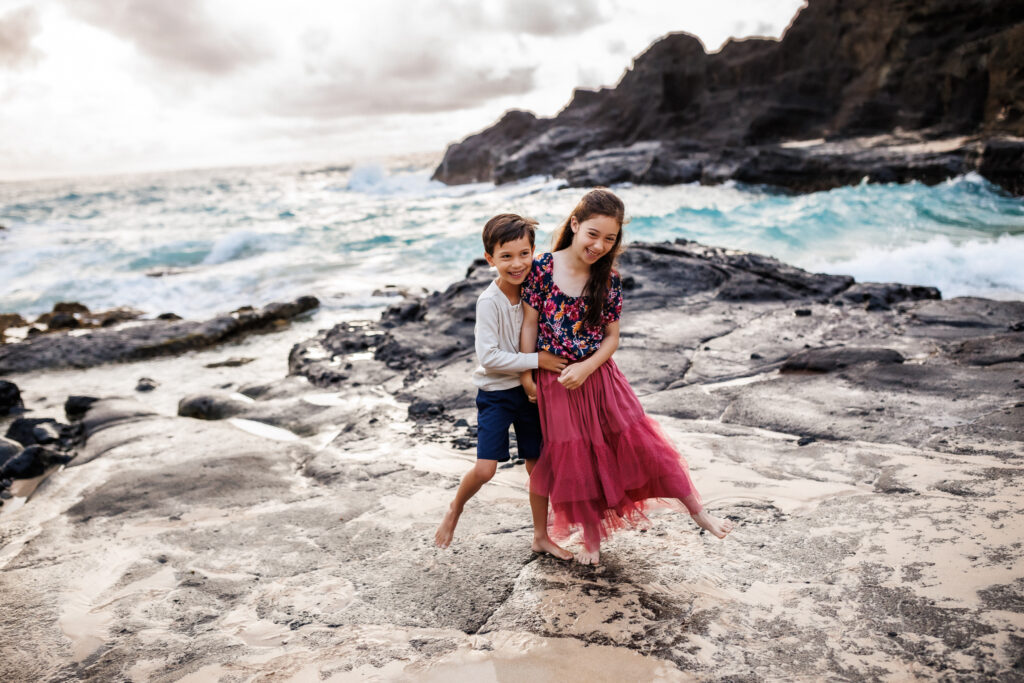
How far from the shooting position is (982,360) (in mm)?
4773

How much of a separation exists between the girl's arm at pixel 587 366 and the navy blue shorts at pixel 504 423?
22cm

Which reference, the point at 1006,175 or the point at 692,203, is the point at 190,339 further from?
the point at 1006,175

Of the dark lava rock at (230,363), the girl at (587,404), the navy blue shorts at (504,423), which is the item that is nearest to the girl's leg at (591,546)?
the girl at (587,404)

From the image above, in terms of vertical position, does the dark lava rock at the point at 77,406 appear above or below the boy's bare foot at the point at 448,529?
below

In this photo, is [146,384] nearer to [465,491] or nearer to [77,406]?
[77,406]

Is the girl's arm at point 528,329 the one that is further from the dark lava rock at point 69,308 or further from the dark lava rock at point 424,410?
the dark lava rock at point 69,308

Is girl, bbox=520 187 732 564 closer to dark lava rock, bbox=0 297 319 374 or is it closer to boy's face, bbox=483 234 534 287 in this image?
boy's face, bbox=483 234 534 287

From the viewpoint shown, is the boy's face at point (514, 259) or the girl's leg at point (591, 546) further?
the girl's leg at point (591, 546)

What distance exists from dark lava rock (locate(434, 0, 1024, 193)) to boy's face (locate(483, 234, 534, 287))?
2219 cm

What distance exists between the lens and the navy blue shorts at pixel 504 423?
266 centimetres

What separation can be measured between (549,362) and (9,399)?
6.35 m

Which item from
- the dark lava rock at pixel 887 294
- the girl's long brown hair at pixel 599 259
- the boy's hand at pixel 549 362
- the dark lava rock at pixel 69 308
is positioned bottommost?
the dark lava rock at pixel 69 308

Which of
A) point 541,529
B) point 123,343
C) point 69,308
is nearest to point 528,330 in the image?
point 541,529

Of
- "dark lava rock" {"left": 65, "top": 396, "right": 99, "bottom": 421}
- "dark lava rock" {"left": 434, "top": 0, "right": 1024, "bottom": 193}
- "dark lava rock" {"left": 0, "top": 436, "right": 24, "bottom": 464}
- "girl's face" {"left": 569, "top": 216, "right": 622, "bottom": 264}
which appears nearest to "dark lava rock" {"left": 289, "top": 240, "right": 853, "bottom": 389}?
"dark lava rock" {"left": 65, "top": 396, "right": 99, "bottom": 421}
